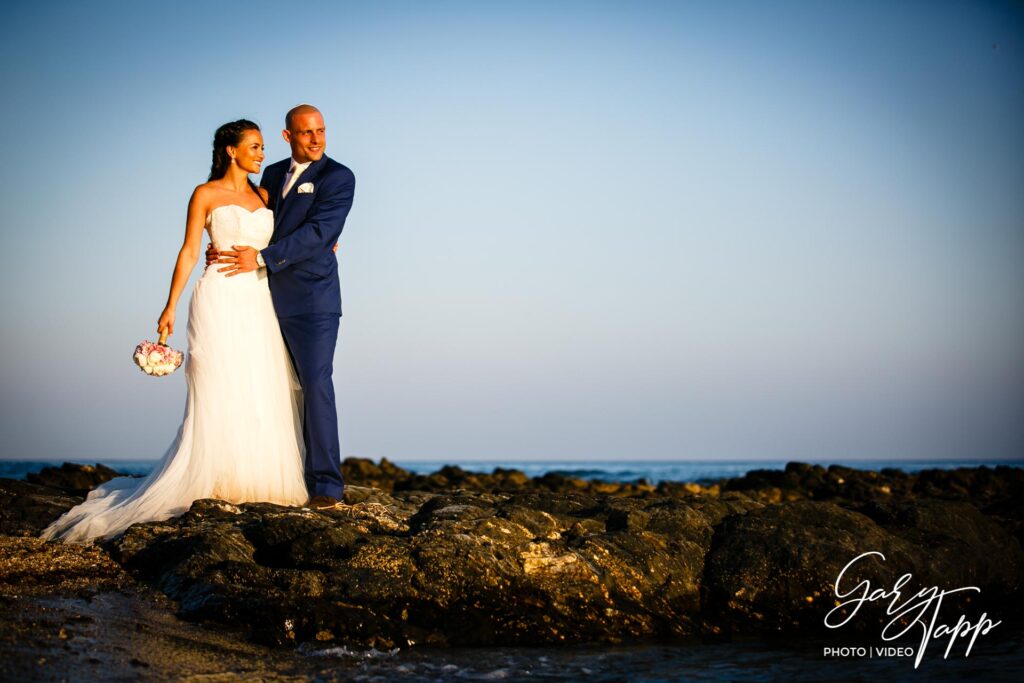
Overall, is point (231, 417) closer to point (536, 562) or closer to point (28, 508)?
point (28, 508)

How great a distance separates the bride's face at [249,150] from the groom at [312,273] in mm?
246

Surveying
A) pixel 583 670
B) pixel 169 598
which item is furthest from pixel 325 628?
pixel 583 670

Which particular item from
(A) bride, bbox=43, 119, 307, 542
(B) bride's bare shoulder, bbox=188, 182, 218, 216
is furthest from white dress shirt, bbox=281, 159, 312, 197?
(B) bride's bare shoulder, bbox=188, 182, 218, 216

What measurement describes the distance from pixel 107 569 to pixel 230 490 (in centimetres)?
125

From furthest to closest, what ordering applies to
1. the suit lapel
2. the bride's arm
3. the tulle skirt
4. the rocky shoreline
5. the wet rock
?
the suit lapel, the bride's arm, the tulle skirt, the wet rock, the rocky shoreline

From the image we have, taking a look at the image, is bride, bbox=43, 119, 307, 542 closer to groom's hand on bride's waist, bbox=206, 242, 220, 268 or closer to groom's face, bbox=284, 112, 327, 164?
groom's hand on bride's waist, bbox=206, 242, 220, 268

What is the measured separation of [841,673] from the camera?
518 centimetres

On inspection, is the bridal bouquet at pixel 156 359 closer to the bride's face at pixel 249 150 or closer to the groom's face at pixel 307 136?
the bride's face at pixel 249 150

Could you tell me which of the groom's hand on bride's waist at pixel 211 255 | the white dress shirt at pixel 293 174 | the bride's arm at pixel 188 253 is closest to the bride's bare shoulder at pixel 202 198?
the bride's arm at pixel 188 253

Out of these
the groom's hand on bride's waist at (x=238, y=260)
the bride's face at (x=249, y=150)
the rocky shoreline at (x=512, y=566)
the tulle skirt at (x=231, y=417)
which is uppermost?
the bride's face at (x=249, y=150)

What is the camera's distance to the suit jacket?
711 cm

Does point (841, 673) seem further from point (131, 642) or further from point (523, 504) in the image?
→ point (131, 642)

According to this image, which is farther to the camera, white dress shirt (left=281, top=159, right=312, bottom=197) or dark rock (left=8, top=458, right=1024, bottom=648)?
white dress shirt (left=281, top=159, right=312, bottom=197)

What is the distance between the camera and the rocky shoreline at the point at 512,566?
17.4ft
